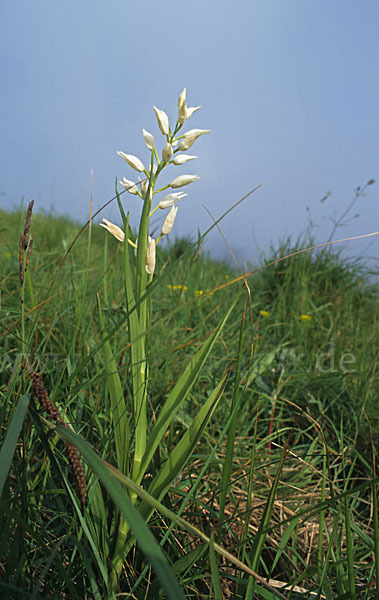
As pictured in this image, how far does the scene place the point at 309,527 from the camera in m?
1.33

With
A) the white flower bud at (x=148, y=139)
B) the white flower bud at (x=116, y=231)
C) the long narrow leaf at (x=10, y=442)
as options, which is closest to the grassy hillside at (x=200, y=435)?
the long narrow leaf at (x=10, y=442)

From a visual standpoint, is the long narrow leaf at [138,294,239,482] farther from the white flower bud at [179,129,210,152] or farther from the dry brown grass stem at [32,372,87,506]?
the white flower bud at [179,129,210,152]

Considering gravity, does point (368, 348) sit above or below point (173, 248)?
below

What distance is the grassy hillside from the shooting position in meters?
0.72

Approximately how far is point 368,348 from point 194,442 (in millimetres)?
2076

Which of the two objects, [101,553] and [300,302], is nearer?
[101,553]

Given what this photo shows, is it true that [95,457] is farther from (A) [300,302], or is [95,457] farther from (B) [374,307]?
(B) [374,307]

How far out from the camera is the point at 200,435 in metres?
0.75

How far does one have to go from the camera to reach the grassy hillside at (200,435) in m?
0.72

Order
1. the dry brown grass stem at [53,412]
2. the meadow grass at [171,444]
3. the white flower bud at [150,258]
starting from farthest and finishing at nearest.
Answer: the white flower bud at [150,258] → the meadow grass at [171,444] → the dry brown grass stem at [53,412]

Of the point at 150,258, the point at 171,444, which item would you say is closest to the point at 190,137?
the point at 150,258

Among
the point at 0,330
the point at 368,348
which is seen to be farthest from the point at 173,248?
the point at 0,330

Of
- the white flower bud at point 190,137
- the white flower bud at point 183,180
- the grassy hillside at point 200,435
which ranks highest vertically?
the white flower bud at point 190,137

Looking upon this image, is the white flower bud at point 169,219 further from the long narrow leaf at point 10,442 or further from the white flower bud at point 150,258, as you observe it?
the long narrow leaf at point 10,442
